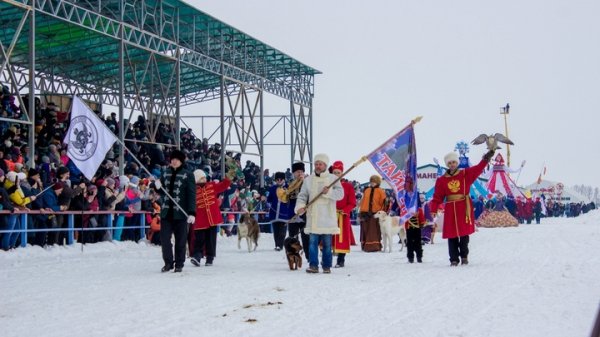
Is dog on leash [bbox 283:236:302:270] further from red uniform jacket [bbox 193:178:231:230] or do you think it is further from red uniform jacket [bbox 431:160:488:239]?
red uniform jacket [bbox 431:160:488:239]

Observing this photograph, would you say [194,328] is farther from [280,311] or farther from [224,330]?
[280,311]

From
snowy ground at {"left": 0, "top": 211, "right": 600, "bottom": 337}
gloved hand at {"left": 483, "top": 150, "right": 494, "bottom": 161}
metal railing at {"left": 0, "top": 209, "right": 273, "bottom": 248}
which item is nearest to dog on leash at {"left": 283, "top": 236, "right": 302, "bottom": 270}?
snowy ground at {"left": 0, "top": 211, "right": 600, "bottom": 337}

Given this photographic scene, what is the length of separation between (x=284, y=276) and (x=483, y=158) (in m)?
4.05

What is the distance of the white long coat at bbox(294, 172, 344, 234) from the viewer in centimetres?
1200

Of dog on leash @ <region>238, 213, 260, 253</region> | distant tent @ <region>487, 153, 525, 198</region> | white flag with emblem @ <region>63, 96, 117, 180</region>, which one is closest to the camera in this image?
white flag with emblem @ <region>63, 96, 117, 180</region>

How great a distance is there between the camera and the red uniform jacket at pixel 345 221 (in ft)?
43.0

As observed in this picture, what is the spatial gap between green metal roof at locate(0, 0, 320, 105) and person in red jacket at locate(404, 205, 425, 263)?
10.4 m

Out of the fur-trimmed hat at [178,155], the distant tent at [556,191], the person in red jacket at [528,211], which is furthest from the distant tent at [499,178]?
the distant tent at [556,191]

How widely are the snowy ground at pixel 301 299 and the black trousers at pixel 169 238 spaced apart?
0.32 m

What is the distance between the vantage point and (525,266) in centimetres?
1248

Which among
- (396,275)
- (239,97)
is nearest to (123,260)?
(396,275)

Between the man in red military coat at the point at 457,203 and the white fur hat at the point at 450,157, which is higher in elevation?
the white fur hat at the point at 450,157

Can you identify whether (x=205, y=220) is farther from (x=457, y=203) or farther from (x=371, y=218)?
(x=371, y=218)

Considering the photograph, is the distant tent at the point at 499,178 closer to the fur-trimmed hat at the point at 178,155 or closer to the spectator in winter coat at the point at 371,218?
the spectator in winter coat at the point at 371,218
